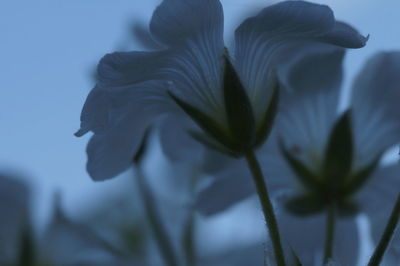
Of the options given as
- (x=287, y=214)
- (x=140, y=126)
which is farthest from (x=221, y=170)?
(x=140, y=126)

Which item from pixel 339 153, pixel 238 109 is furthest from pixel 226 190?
pixel 238 109

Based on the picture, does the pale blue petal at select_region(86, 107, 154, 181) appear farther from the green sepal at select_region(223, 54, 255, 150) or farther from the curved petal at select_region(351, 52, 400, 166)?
the curved petal at select_region(351, 52, 400, 166)

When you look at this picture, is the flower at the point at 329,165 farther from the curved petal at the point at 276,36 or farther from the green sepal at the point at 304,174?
the curved petal at the point at 276,36

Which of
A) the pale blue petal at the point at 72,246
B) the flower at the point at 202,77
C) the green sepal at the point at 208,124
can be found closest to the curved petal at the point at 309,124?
the flower at the point at 202,77

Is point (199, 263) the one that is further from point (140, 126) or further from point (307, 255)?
point (140, 126)

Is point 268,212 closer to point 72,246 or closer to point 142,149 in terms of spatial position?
point 142,149

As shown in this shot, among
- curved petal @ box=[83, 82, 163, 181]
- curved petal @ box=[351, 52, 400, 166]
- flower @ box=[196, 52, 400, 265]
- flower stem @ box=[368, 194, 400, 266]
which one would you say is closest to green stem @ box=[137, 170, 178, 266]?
flower @ box=[196, 52, 400, 265]
